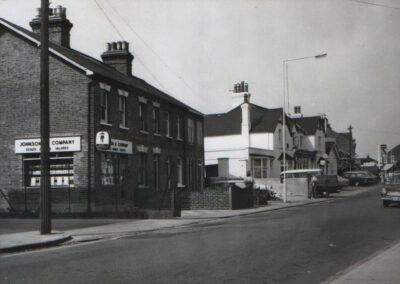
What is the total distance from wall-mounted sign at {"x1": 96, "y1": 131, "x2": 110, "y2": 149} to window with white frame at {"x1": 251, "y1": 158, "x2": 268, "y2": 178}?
81.8 ft

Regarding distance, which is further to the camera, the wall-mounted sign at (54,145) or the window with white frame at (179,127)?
the window with white frame at (179,127)

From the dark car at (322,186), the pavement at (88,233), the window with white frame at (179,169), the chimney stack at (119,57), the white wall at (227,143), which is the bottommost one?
the pavement at (88,233)

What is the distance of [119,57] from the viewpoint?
30.9 m

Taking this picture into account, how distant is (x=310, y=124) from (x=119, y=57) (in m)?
38.2

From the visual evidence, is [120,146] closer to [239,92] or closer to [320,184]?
[320,184]

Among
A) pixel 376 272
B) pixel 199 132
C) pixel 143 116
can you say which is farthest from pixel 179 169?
pixel 376 272

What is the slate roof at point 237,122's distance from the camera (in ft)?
164

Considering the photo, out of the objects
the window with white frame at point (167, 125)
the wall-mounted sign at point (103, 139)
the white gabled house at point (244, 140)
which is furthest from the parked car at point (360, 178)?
the wall-mounted sign at point (103, 139)

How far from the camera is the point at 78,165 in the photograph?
75.9 ft

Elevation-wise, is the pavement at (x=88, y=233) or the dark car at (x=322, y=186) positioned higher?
the dark car at (x=322, y=186)

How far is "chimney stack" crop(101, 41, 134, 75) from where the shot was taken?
30.8 meters

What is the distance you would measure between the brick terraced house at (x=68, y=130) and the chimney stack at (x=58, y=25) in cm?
5

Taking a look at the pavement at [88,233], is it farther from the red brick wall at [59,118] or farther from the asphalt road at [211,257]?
the red brick wall at [59,118]

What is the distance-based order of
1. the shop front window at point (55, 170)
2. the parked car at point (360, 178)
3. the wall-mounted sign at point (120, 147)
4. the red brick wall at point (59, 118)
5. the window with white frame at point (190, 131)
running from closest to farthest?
the red brick wall at point (59, 118), the shop front window at point (55, 170), the wall-mounted sign at point (120, 147), the window with white frame at point (190, 131), the parked car at point (360, 178)
